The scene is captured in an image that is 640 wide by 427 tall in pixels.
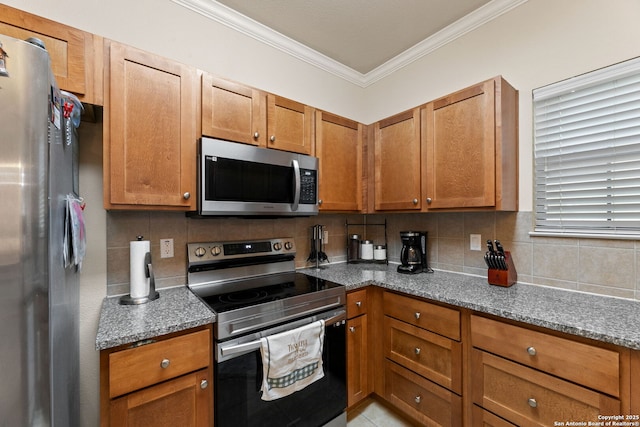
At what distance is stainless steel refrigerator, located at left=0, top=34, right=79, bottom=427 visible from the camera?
679 mm

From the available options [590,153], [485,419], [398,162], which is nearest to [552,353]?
[485,419]

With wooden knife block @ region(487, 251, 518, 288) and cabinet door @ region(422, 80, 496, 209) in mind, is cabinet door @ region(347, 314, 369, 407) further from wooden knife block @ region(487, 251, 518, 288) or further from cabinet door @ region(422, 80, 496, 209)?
cabinet door @ region(422, 80, 496, 209)

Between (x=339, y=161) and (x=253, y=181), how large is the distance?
2.68ft

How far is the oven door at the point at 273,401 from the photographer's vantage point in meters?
1.27

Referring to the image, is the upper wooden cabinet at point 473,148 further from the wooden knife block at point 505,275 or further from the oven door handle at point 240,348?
the oven door handle at point 240,348

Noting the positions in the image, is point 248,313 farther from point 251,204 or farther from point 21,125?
point 21,125

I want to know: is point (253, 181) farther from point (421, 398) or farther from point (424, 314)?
point (421, 398)

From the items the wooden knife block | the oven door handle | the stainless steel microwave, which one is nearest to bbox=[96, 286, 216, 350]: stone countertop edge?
the oven door handle

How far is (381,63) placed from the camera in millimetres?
2570

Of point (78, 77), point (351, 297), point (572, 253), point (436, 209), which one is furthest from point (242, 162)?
point (572, 253)

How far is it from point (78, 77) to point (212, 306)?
1204 millimetres

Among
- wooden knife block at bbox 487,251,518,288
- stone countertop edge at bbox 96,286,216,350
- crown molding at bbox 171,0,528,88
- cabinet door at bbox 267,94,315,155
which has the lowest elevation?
stone countertop edge at bbox 96,286,216,350

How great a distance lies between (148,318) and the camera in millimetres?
1220

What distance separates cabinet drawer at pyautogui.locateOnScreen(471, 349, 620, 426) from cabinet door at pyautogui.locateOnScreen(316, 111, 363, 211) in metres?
1.32
